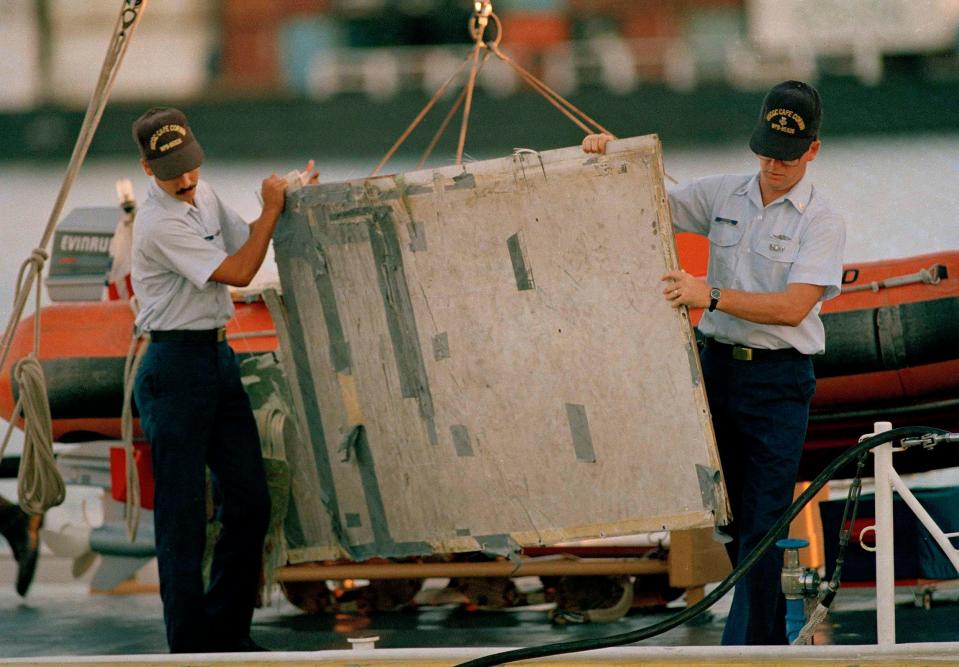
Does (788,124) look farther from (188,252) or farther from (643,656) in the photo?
(188,252)

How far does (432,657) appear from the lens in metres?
3.61

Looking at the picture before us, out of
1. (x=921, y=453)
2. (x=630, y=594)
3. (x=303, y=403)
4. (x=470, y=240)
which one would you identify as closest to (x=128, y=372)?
(x=303, y=403)

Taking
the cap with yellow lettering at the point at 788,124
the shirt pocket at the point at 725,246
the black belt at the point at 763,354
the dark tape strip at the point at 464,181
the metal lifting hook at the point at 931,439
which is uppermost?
the dark tape strip at the point at 464,181

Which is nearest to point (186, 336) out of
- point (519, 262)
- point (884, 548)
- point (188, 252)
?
point (188, 252)

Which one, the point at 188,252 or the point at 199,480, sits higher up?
the point at 188,252

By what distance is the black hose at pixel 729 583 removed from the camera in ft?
11.7

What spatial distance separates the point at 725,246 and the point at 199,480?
160cm

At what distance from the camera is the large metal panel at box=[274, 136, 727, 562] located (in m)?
4.00

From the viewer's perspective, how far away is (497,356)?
13.8 feet

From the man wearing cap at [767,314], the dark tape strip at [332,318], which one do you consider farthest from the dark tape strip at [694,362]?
the dark tape strip at [332,318]

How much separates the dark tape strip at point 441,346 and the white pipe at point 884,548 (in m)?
1.21

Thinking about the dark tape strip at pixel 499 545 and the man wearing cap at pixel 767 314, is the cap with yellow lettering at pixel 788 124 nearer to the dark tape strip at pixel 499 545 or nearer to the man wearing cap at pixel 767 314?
the man wearing cap at pixel 767 314

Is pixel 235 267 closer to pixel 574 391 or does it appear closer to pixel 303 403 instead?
pixel 303 403

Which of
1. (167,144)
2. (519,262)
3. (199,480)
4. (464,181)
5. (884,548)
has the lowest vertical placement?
(884,548)
